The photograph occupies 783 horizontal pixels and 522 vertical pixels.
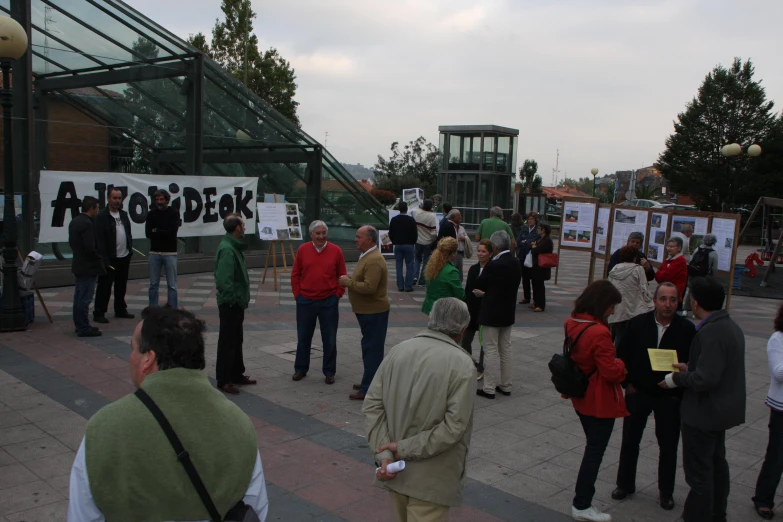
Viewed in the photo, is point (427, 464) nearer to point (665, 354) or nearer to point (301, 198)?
point (665, 354)

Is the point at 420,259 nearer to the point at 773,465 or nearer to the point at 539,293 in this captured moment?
the point at 539,293

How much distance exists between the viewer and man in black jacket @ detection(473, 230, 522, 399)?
677 centimetres

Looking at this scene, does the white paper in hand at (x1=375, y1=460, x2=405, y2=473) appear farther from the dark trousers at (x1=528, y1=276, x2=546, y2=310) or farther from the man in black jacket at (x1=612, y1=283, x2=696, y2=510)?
the dark trousers at (x1=528, y1=276, x2=546, y2=310)

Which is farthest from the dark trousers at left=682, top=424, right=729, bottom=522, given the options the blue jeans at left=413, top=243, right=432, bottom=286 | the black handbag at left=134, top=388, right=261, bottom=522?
the blue jeans at left=413, top=243, right=432, bottom=286

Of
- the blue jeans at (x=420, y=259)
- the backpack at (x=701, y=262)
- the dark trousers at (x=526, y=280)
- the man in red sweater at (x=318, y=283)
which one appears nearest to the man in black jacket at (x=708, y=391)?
the man in red sweater at (x=318, y=283)

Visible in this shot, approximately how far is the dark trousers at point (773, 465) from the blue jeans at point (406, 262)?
8.76 meters

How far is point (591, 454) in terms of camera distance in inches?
166

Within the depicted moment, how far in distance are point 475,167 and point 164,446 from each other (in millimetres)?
25475

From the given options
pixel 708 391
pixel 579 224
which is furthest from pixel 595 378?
pixel 579 224

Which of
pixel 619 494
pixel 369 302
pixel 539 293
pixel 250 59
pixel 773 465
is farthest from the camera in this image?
pixel 250 59

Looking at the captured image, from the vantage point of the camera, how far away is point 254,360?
7.89m

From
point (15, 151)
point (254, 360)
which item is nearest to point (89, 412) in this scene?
point (254, 360)

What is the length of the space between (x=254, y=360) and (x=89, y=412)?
235cm

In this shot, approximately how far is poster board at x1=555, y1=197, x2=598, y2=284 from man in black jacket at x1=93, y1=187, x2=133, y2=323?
9.52 m
